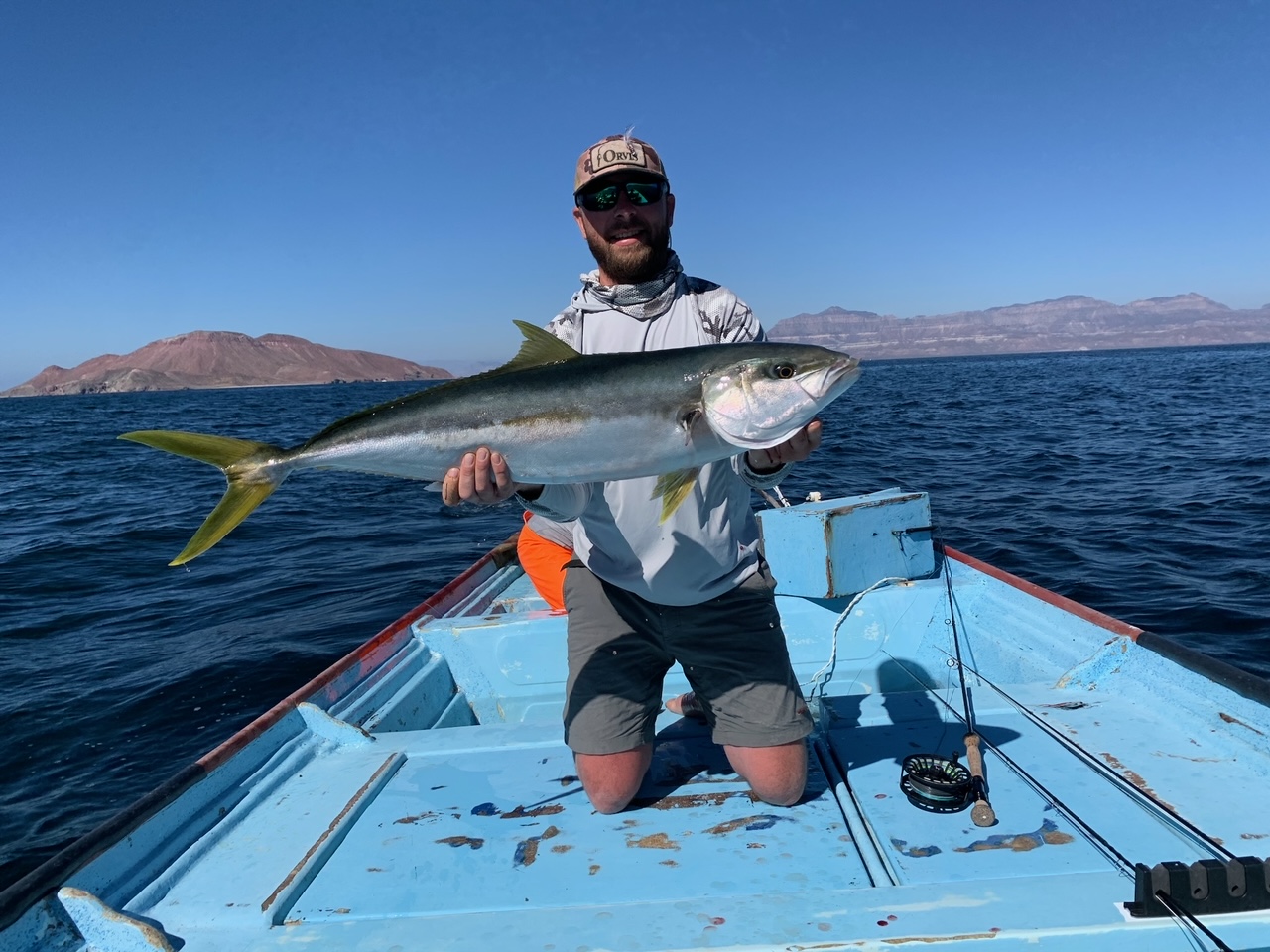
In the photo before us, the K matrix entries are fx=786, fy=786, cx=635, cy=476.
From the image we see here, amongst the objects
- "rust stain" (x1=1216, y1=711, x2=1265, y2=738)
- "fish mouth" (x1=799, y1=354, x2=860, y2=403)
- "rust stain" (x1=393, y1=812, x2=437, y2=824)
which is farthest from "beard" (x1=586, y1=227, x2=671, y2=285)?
"rust stain" (x1=1216, y1=711, x2=1265, y2=738)

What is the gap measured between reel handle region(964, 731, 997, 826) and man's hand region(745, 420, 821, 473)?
67.2 inches

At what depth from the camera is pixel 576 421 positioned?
3805mm

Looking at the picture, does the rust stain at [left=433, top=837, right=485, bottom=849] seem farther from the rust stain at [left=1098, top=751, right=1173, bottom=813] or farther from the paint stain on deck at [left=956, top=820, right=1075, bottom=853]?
the rust stain at [left=1098, top=751, right=1173, bottom=813]

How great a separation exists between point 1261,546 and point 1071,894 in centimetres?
1269

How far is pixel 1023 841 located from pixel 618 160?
387 centimetres

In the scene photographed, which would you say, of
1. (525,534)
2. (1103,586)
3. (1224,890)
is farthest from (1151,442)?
(1224,890)

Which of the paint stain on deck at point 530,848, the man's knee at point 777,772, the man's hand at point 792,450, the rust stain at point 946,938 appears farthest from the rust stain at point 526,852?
the man's hand at point 792,450

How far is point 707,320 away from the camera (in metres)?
4.52

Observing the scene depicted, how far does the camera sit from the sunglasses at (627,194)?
170 inches

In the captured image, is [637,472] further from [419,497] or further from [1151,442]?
[1151,442]

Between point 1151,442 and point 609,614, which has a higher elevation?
point 609,614

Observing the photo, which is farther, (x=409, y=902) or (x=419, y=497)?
(x=419, y=497)

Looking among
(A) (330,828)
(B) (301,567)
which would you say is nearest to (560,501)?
(A) (330,828)

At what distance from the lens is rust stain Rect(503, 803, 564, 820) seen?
4086mm
